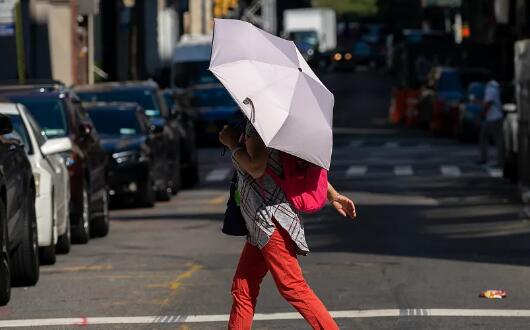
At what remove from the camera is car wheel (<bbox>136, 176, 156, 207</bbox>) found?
2236cm

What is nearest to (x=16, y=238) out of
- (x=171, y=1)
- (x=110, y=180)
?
(x=110, y=180)

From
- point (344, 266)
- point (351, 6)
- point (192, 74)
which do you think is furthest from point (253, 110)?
point (351, 6)

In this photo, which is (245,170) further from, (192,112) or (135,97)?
(192,112)

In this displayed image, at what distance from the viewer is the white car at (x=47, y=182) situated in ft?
48.9

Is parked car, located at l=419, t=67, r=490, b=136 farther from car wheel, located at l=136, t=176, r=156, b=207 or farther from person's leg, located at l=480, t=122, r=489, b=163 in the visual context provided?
car wheel, located at l=136, t=176, r=156, b=207

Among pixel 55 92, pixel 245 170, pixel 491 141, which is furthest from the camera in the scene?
pixel 491 141

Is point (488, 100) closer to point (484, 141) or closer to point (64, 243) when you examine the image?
point (484, 141)

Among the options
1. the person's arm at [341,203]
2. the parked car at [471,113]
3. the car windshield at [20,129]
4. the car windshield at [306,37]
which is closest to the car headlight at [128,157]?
the car windshield at [20,129]

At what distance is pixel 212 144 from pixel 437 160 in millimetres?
9268

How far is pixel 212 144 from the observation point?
40562 mm

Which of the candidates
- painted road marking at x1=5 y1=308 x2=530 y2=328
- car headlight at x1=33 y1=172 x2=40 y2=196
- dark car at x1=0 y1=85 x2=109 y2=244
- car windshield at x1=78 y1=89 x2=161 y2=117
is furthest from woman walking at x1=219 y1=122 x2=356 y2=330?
car windshield at x1=78 y1=89 x2=161 y2=117

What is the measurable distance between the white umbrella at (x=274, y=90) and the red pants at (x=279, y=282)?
552 millimetres

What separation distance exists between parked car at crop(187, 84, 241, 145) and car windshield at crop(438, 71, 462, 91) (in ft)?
19.5

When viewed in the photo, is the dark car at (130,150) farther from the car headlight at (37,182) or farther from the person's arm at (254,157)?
the person's arm at (254,157)
